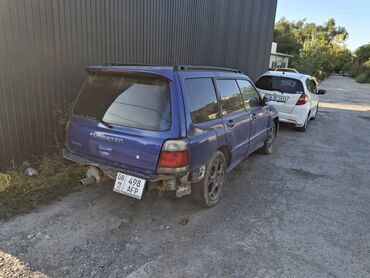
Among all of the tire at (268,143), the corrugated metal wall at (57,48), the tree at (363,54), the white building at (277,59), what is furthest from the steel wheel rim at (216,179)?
the tree at (363,54)

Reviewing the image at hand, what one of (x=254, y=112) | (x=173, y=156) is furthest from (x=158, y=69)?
(x=254, y=112)

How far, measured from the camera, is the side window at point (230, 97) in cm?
394

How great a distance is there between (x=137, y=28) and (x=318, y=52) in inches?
1238

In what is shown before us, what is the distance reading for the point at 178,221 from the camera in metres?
3.45

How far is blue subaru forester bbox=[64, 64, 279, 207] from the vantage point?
300cm

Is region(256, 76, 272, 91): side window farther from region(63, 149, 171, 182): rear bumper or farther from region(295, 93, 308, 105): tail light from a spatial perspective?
region(63, 149, 171, 182): rear bumper

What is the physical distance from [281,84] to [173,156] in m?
5.97

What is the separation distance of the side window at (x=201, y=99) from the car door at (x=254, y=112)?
Answer: 1.04m

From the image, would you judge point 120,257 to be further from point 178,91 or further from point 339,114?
point 339,114

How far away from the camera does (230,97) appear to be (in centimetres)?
416

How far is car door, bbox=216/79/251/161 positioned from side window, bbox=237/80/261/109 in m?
0.18

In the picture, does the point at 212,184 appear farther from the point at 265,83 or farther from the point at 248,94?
the point at 265,83

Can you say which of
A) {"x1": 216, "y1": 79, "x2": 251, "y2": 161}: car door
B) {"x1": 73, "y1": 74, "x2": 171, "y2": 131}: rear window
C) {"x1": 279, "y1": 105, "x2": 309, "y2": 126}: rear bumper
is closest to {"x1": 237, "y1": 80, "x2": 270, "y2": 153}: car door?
{"x1": 216, "y1": 79, "x2": 251, "y2": 161}: car door

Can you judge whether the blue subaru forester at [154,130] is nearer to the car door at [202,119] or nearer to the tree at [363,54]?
the car door at [202,119]
